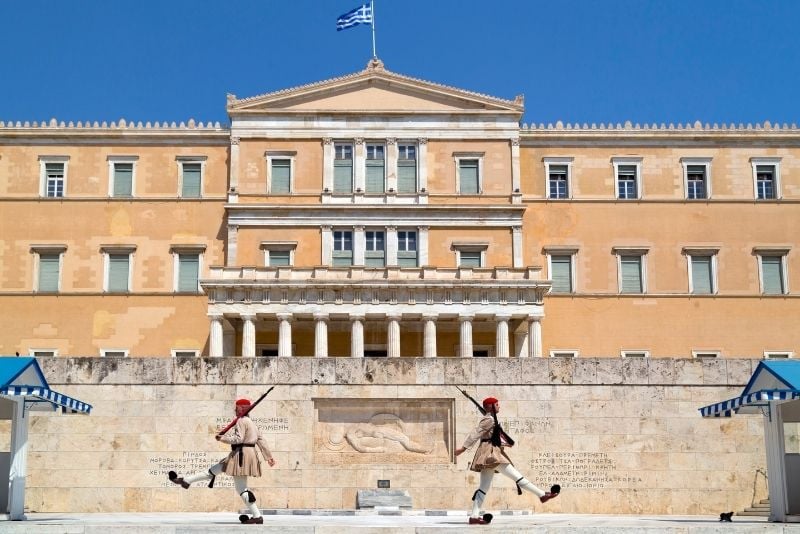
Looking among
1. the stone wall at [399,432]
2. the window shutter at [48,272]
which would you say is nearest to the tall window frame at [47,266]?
the window shutter at [48,272]

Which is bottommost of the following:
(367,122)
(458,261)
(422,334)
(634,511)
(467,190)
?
(634,511)

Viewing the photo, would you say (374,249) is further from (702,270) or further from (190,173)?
(702,270)

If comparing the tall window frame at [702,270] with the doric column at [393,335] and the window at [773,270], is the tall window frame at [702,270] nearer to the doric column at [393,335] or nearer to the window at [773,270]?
the window at [773,270]

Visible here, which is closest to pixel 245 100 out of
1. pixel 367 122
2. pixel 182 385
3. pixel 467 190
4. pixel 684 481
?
pixel 367 122

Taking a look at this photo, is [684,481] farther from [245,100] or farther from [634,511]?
Answer: [245,100]

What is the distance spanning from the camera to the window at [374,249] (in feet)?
153

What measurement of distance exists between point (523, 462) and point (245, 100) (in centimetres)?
3010

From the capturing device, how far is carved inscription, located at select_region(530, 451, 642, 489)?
832 inches

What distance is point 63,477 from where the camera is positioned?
20.9 meters

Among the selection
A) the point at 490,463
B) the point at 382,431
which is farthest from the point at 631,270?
the point at 490,463

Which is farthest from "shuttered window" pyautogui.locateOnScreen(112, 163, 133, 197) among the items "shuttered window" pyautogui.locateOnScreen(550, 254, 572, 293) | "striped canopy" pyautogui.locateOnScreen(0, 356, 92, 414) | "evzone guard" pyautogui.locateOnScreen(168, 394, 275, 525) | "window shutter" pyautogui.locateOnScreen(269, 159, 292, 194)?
"evzone guard" pyautogui.locateOnScreen(168, 394, 275, 525)

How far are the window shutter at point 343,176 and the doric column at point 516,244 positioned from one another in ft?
23.6

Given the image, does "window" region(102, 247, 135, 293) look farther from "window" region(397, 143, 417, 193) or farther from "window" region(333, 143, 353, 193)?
"window" region(397, 143, 417, 193)

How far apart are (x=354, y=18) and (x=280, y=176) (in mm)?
8623
